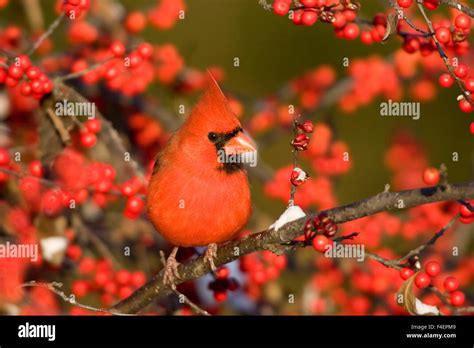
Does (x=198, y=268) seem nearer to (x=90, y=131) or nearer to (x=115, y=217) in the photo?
(x=90, y=131)

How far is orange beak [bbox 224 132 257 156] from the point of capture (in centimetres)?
250

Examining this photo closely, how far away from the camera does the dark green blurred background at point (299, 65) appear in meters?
4.25

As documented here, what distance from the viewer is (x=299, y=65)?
460 cm

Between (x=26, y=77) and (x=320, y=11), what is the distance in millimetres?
940

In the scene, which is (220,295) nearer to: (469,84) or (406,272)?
(406,272)

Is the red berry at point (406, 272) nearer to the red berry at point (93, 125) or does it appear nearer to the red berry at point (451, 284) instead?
the red berry at point (451, 284)

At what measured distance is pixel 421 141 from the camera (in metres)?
4.08

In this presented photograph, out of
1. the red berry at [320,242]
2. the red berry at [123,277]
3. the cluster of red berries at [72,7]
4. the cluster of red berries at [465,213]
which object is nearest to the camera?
the red berry at [320,242]

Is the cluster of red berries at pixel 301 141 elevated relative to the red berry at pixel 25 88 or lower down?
lower down

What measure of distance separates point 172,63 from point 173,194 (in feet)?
3.03

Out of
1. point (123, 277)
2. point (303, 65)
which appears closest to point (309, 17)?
point (123, 277)

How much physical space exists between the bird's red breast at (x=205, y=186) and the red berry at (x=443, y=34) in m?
0.74

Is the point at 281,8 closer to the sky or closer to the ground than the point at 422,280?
closer to the sky

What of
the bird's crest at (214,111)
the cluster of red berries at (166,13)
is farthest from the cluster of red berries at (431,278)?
the cluster of red berries at (166,13)
